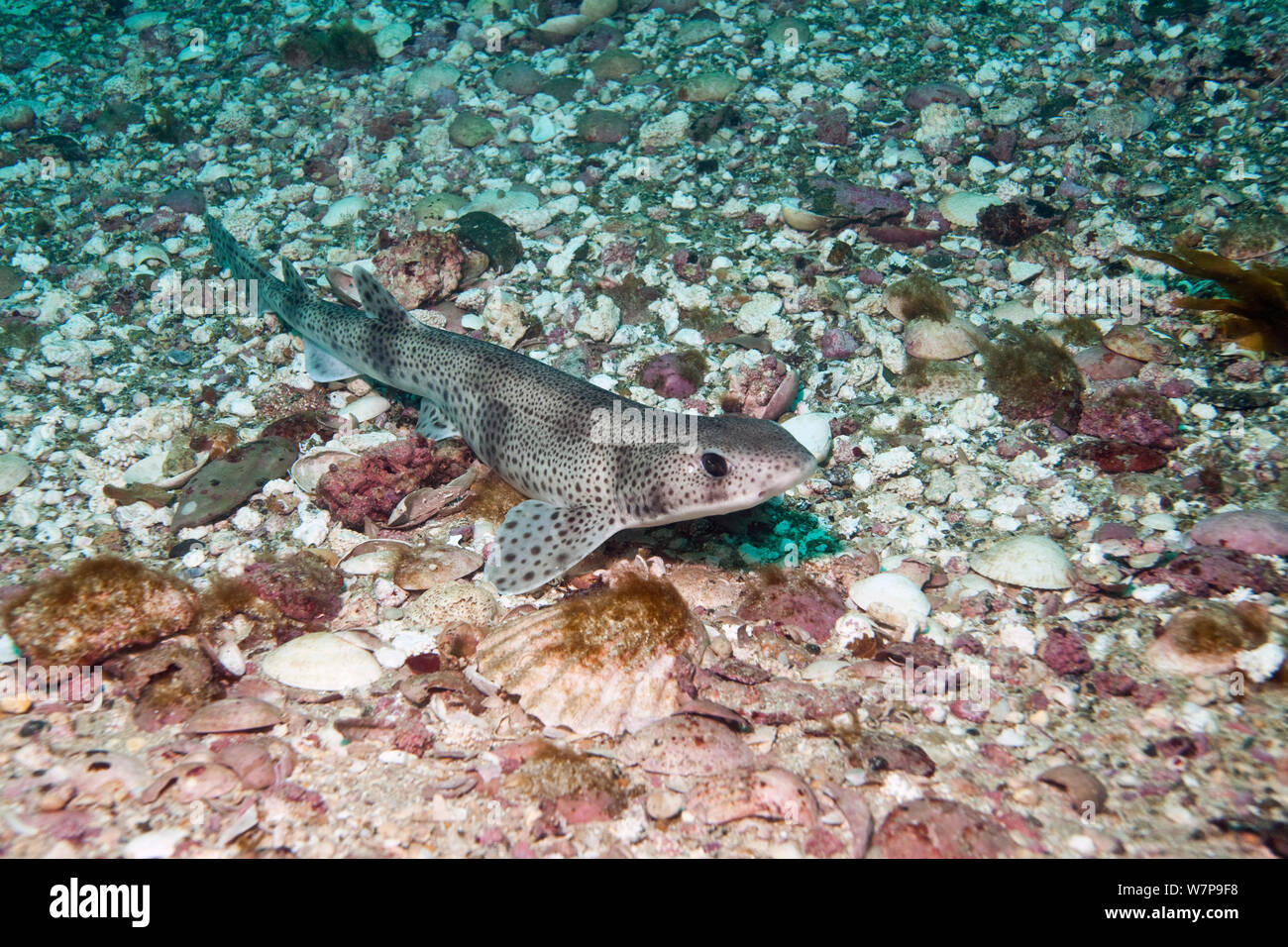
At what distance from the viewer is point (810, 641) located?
399 cm

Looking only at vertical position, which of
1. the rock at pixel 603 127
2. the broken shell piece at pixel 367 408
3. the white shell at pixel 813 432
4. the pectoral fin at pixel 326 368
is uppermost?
the rock at pixel 603 127

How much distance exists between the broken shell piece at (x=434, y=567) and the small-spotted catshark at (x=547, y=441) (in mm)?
182

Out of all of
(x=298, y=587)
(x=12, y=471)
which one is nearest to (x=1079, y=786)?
(x=298, y=587)

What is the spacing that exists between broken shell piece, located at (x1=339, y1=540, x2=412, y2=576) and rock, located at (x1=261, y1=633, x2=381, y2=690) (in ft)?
2.35

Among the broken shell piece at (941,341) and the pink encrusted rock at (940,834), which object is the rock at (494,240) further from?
Result: the pink encrusted rock at (940,834)

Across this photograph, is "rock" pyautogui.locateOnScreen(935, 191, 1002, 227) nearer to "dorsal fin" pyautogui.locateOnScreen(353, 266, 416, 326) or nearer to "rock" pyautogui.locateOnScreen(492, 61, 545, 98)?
"dorsal fin" pyautogui.locateOnScreen(353, 266, 416, 326)

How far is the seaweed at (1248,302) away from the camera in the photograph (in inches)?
209

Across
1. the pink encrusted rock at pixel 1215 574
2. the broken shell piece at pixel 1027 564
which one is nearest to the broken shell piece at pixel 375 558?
the broken shell piece at pixel 1027 564

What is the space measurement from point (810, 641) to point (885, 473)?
167 cm

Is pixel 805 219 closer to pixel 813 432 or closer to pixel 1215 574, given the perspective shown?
pixel 813 432

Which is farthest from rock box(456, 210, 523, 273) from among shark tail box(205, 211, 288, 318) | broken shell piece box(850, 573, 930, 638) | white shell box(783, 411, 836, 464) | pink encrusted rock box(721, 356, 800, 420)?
broken shell piece box(850, 573, 930, 638)

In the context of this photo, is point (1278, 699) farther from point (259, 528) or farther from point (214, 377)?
point (214, 377)

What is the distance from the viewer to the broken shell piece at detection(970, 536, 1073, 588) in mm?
4105
